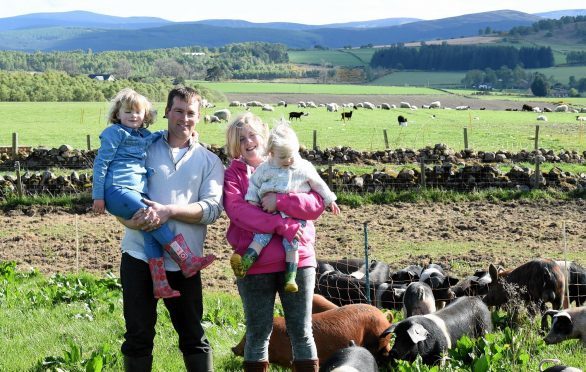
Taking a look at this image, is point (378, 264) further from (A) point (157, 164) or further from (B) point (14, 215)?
(B) point (14, 215)

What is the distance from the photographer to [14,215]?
1744cm

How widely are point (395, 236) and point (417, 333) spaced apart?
27.3ft

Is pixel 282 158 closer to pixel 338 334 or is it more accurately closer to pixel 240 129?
pixel 240 129

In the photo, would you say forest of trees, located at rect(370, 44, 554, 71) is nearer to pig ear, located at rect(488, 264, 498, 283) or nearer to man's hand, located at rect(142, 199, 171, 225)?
pig ear, located at rect(488, 264, 498, 283)

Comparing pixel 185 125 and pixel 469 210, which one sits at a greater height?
pixel 185 125

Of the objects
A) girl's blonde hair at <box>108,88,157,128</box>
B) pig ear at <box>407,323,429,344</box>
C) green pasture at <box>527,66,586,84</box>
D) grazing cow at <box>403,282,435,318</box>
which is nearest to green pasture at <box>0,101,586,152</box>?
grazing cow at <box>403,282,435,318</box>

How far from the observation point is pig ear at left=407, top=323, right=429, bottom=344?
6707 mm

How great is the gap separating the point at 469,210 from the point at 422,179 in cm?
179

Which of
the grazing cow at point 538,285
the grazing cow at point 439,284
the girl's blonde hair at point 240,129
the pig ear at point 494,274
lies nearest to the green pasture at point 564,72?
the grazing cow at point 439,284

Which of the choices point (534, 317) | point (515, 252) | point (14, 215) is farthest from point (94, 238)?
point (534, 317)

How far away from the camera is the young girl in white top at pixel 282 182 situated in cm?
520

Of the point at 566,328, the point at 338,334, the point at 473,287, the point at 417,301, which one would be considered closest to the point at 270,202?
the point at 338,334

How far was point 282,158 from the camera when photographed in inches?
208

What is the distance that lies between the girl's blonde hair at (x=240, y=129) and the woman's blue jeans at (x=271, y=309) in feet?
2.80
